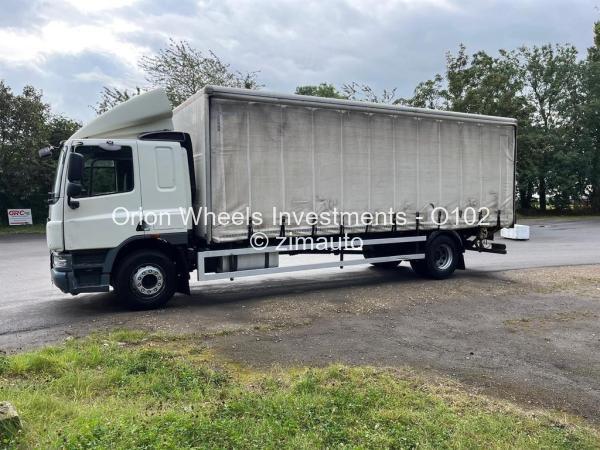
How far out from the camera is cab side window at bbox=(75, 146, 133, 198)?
7547 mm

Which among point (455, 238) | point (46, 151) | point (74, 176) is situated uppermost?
point (46, 151)

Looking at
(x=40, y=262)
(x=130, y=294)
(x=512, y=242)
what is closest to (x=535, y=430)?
(x=130, y=294)

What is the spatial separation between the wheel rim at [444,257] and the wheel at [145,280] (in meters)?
5.85

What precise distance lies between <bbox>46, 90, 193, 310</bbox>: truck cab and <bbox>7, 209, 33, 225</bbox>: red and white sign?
21945 millimetres

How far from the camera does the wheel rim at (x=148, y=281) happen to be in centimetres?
783

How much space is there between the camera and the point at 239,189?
825 centimetres

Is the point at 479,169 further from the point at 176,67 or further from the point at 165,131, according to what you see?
the point at 176,67

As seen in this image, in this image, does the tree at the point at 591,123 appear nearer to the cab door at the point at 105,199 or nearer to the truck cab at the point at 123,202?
the truck cab at the point at 123,202

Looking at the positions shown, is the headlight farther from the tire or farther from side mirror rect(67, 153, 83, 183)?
the tire

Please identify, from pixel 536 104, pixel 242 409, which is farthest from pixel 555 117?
pixel 242 409

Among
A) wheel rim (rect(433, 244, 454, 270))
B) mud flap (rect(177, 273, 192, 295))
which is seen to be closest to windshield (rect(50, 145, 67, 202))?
mud flap (rect(177, 273, 192, 295))

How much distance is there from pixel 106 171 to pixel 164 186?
0.90m

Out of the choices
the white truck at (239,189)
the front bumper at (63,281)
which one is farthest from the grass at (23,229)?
the front bumper at (63,281)

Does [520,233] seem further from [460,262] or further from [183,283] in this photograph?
[183,283]
